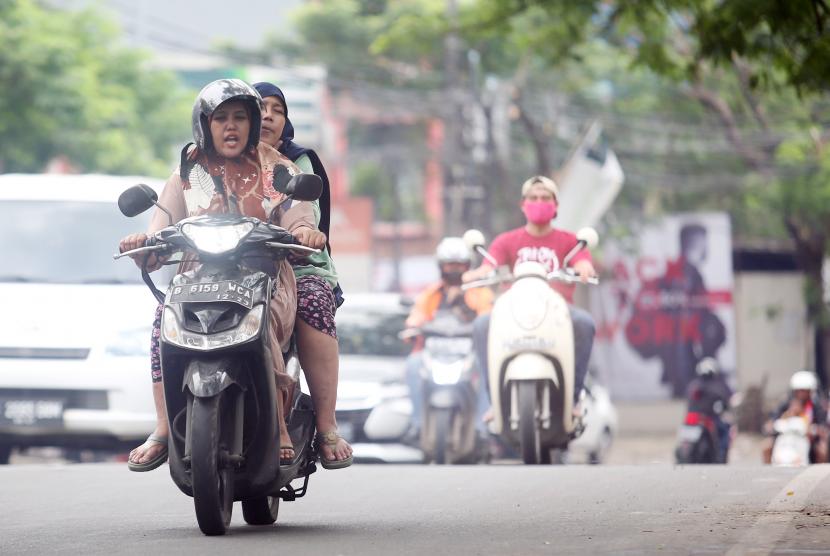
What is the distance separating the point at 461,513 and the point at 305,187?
1.92 metres

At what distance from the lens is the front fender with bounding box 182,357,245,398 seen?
6.75 m

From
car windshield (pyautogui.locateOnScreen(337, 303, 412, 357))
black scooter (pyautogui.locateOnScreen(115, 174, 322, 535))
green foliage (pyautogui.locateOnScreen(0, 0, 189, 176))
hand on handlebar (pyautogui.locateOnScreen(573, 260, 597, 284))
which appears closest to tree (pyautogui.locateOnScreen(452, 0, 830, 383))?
hand on handlebar (pyautogui.locateOnScreen(573, 260, 597, 284))

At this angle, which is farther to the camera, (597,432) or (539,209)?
(597,432)

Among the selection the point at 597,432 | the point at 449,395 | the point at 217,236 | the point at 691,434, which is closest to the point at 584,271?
the point at 449,395

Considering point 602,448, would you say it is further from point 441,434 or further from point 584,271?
point 584,271

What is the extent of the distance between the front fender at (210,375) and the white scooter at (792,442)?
1254 cm

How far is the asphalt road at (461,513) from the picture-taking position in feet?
22.6

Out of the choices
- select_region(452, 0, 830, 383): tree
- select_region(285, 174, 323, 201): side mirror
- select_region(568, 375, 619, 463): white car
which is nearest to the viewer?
select_region(285, 174, 323, 201): side mirror

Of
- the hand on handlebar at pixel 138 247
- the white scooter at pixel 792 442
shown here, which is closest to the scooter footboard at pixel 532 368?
the hand on handlebar at pixel 138 247

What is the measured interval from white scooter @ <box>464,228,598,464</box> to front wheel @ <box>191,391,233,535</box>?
16.1 ft

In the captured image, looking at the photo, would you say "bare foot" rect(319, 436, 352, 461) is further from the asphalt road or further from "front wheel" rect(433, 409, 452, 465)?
"front wheel" rect(433, 409, 452, 465)

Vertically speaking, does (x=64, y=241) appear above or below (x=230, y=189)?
above

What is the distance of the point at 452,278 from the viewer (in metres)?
14.6

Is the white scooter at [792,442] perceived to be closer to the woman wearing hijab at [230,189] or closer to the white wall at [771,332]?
the woman wearing hijab at [230,189]
